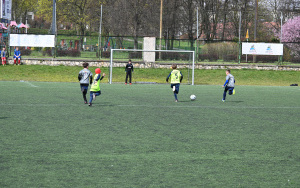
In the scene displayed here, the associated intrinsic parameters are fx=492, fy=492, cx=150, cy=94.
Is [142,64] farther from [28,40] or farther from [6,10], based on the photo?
[6,10]

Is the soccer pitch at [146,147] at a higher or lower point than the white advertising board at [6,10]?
lower

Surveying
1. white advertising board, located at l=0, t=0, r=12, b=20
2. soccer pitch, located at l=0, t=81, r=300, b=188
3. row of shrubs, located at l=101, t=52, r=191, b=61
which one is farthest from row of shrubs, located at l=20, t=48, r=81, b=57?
soccer pitch, located at l=0, t=81, r=300, b=188

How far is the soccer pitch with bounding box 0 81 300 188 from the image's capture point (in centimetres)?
666

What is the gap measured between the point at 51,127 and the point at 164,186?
5.56 metres

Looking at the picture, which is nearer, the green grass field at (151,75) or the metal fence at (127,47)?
the green grass field at (151,75)

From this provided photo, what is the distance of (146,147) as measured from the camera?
8938mm

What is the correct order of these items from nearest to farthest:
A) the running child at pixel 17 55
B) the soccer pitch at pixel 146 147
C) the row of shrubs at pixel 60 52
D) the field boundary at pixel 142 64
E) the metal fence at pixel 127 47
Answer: the soccer pitch at pixel 146 147
the running child at pixel 17 55
the field boundary at pixel 142 64
the row of shrubs at pixel 60 52
the metal fence at pixel 127 47

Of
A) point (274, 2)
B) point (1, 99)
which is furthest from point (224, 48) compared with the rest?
point (274, 2)

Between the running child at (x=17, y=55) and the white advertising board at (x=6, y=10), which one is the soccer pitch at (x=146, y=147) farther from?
the white advertising board at (x=6, y=10)

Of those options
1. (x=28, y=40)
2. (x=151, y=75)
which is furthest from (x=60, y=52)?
(x=151, y=75)

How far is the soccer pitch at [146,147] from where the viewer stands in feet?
21.9

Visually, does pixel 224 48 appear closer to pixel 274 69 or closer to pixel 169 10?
pixel 274 69

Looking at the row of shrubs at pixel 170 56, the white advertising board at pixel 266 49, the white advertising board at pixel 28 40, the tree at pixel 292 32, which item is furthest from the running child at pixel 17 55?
the tree at pixel 292 32

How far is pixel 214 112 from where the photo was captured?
602 inches
